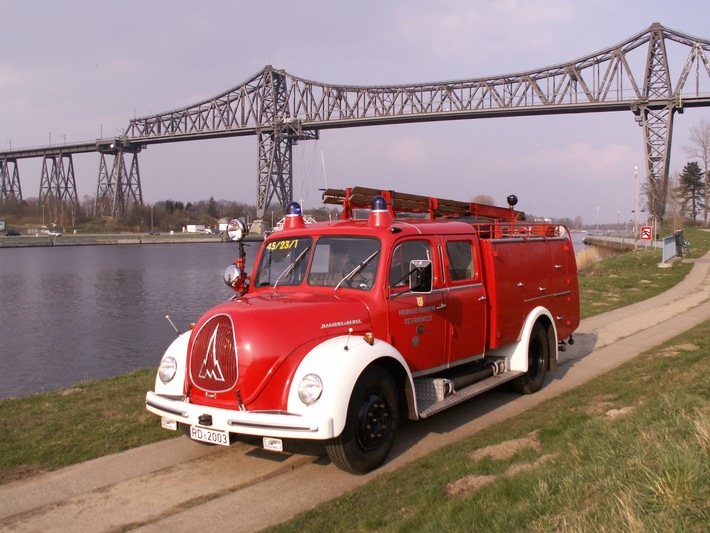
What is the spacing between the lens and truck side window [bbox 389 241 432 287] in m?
6.81

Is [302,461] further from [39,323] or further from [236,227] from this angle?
[39,323]

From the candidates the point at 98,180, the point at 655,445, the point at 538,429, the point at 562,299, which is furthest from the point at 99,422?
the point at 98,180

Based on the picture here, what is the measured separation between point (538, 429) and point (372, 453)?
179cm

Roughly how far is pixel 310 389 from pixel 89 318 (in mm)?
21392

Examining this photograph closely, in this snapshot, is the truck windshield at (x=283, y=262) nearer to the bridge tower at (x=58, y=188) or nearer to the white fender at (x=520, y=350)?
the white fender at (x=520, y=350)

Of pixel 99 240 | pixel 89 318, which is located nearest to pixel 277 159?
pixel 99 240

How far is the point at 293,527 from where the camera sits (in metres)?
4.79

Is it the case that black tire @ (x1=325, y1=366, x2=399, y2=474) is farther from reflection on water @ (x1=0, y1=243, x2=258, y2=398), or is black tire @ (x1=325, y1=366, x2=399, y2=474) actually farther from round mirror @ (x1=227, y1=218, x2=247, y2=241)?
reflection on water @ (x1=0, y1=243, x2=258, y2=398)

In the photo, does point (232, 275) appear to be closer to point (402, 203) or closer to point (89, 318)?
point (402, 203)

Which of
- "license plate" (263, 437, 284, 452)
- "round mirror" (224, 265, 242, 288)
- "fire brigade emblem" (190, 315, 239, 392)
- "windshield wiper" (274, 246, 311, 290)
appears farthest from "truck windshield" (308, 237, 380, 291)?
"license plate" (263, 437, 284, 452)

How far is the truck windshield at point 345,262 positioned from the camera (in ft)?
22.1

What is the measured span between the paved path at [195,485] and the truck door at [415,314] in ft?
2.93

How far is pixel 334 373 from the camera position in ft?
18.2

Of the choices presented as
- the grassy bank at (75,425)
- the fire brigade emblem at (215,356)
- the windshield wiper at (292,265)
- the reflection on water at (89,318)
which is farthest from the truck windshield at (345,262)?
the reflection on water at (89,318)
